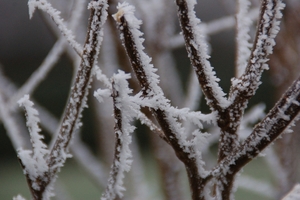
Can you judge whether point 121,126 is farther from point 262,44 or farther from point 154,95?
point 262,44

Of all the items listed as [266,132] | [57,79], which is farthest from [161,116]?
[57,79]

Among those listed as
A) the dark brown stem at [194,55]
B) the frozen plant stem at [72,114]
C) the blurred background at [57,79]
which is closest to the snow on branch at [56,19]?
the frozen plant stem at [72,114]

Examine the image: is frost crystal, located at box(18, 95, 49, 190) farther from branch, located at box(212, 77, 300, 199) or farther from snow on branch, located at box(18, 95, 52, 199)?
branch, located at box(212, 77, 300, 199)

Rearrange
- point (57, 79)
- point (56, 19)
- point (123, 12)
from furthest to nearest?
1. point (57, 79)
2. point (56, 19)
3. point (123, 12)

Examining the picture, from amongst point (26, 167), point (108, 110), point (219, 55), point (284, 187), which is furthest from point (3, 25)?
point (26, 167)

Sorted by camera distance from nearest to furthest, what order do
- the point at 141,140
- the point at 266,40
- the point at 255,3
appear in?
1. the point at 266,40
2. the point at 255,3
3. the point at 141,140

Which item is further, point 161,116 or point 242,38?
point 242,38

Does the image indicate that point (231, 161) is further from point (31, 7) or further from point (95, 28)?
point (31, 7)

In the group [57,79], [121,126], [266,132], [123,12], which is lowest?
[266,132]
